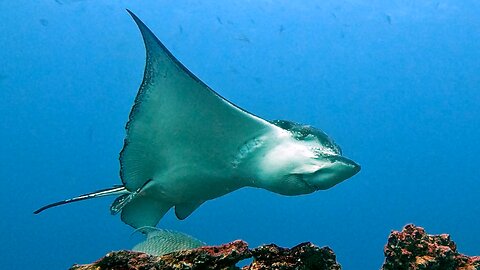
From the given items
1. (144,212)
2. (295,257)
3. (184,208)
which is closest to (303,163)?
(295,257)

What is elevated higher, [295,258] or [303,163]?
[303,163]

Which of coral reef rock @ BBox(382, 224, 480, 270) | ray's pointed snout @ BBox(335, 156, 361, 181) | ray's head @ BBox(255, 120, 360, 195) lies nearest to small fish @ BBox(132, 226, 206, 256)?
ray's head @ BBox(255, 120, 360, 195)

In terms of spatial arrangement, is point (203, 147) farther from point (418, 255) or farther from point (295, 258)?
point (418, 255)

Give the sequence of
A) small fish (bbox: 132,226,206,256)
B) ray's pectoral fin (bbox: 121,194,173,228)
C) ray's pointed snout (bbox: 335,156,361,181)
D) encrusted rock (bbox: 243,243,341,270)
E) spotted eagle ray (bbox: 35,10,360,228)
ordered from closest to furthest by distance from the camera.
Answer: encrusted rock (bbox: 243,243,341,270)
small fish (bbox: 132,226,206,256)
ray's pointed snout (bbox: 335,156,361,181)
spotted eagle ray (bbox: 35,10,360,228)
ray's pectoral fin (bbox: 121,194,173,228)

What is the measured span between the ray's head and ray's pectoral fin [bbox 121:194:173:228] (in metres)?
1.26

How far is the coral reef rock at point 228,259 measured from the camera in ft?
7.33

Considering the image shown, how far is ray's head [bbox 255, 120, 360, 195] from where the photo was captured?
2965mm

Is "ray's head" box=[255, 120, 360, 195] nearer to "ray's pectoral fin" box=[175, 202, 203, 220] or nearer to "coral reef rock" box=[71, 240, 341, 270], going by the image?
"coral reef rock" box=[71, 240, 341, 270]

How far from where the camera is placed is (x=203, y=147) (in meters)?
3.49

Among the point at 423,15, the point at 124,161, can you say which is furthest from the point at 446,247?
the point at 423,15

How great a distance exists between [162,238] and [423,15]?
1092 inches

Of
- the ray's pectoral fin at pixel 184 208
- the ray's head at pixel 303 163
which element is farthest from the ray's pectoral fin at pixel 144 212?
the ray's head at pixel 303 163

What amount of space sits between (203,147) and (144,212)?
1.09 meters

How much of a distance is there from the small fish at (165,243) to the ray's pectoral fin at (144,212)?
1375mm
